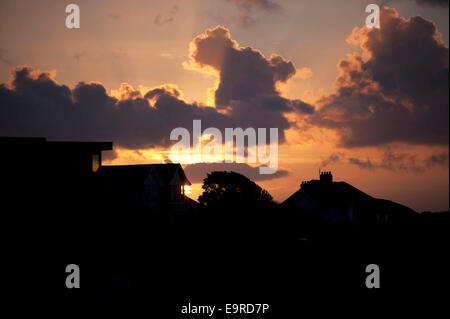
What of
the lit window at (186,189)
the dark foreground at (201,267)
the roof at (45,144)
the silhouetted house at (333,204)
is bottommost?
the dark foreground at (201,267)

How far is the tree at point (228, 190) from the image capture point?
2477 inches

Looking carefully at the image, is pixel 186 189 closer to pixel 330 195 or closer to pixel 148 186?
pixel 148 186

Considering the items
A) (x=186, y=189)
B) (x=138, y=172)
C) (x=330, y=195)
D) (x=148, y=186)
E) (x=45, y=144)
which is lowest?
(x=330, y=195)

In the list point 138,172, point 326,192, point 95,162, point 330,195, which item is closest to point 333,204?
point 330,195

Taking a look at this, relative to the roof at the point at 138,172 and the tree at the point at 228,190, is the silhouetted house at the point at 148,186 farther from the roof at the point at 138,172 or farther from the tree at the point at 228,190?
the tree at the point at 228,190

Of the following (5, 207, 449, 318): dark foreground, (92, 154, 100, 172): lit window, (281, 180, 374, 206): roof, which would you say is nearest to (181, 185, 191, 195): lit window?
(5, 207, 449, 318): dark foreground

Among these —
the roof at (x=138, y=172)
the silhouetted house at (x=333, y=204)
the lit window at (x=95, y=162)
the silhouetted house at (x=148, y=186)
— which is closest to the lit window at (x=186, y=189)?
the silhouetted house at (x=148, y=186)

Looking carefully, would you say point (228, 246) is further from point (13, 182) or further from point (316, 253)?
point (13, 182)

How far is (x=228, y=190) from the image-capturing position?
2544 inches

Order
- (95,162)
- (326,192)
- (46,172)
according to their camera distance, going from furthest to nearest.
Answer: (326,192), (95,162), (46,172)

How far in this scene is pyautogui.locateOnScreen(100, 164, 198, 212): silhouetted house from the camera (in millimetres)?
38062

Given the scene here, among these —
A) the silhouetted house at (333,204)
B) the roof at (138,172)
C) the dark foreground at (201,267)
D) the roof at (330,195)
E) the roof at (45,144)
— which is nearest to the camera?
the dark foreground at (201,267)

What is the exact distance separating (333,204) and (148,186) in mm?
19222
